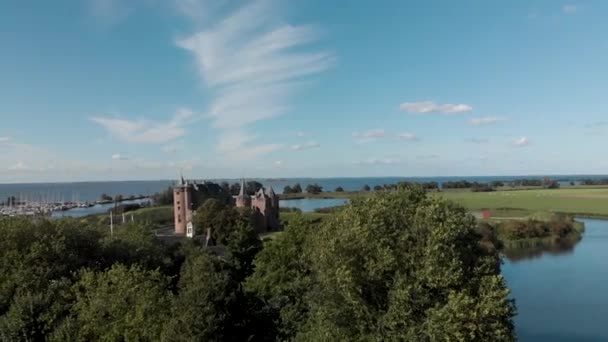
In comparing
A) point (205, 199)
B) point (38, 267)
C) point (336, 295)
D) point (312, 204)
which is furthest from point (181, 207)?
point (312, 204)

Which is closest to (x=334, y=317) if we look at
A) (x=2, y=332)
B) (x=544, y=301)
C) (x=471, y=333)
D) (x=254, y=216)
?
(x=471, y=333)

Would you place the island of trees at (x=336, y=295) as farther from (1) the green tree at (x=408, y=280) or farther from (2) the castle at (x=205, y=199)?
(2) the castle at (x=205, y=199)

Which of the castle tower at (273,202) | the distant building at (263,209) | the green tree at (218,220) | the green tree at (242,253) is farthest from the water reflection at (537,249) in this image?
the castle tower at (273,202)

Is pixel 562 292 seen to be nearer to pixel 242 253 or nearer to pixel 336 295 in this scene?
pixel 242 253

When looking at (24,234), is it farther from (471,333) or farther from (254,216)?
(254,216)

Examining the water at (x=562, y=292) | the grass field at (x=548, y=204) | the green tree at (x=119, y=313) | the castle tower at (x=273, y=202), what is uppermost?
the castle tower at (x=273, y=202)
